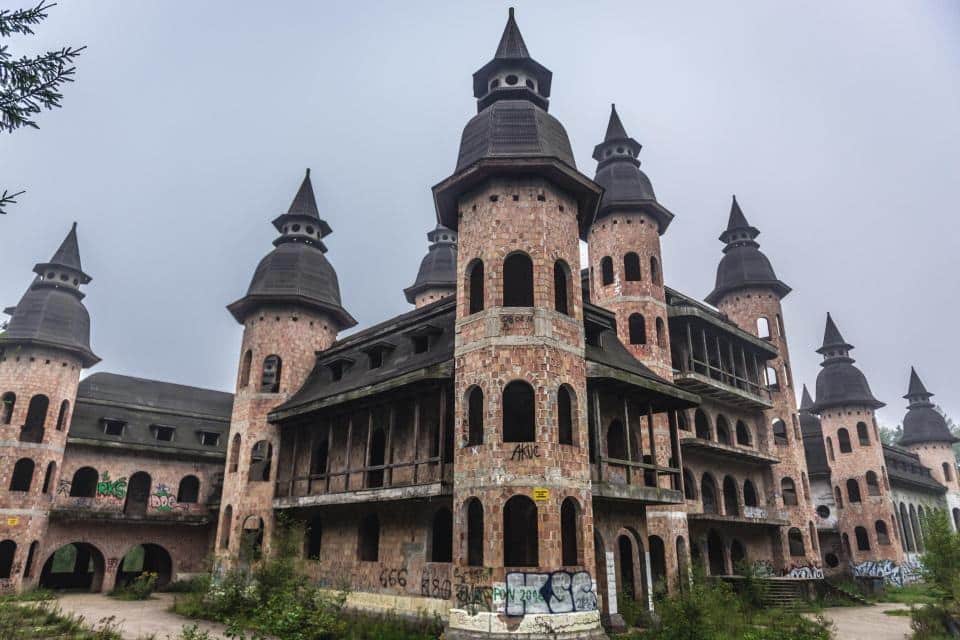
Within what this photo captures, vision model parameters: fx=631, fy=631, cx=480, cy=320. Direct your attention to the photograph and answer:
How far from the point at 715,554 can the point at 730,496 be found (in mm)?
3130

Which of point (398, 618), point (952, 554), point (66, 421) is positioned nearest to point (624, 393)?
point (398, 618)

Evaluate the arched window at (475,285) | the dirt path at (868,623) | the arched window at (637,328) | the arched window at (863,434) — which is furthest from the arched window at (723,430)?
the arched window at (863,434)

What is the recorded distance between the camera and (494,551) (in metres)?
17.8

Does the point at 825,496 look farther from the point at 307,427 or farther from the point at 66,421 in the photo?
the point at 66,421

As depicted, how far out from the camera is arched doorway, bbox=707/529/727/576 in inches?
1276

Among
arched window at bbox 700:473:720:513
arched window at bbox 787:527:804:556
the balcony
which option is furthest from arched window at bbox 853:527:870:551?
arched window at bbox 700:473:720:513

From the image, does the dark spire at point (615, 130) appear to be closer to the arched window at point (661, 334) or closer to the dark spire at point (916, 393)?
the arched window at point (661, 334)

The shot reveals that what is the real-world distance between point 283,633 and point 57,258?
3109cm

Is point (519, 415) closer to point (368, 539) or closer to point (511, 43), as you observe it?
point (368, 539)

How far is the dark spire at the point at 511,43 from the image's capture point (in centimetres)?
2542

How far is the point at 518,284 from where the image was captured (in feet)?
76.2

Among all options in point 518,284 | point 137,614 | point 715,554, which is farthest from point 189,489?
point 715,554

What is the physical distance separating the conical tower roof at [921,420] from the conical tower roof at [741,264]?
1214 inches

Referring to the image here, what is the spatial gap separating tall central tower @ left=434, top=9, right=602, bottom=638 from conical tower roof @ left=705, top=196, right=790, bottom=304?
20146mm
